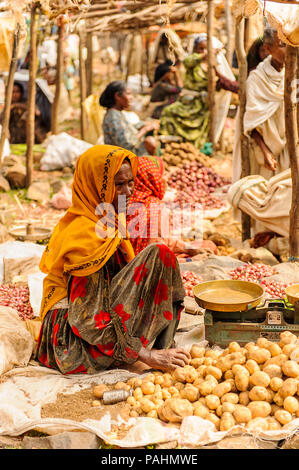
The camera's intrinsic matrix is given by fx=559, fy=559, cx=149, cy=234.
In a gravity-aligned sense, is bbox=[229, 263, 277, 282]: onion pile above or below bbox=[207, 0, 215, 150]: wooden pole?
below

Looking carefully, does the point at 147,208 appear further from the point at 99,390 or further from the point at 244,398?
the point at 244,398

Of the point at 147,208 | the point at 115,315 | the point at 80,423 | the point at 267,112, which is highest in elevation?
the point at 267,112

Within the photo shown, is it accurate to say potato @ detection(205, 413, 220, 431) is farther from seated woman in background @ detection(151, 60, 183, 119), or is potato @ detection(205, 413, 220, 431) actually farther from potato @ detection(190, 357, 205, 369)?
seated woman in background @ detection(151, 60, 183, 119)

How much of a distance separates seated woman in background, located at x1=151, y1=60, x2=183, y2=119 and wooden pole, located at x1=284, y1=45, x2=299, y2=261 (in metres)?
7.15

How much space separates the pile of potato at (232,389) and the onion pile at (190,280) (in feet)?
4.10

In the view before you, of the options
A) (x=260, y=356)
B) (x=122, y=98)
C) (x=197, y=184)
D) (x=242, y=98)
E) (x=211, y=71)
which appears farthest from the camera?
(x=211, y=71)

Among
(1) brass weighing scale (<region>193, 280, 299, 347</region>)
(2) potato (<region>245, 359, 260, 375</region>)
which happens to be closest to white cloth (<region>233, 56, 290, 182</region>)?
(1) brass weighing scale (<region>193, 280, 299, 347</region>)

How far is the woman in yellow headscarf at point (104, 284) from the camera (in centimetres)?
285

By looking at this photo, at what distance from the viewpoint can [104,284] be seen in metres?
2.89

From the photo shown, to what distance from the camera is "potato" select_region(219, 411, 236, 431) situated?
2.41m

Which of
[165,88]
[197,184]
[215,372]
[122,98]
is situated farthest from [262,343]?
[165,88]

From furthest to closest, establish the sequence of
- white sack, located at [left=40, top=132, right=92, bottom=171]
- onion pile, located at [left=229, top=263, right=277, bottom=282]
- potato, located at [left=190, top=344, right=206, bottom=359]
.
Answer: white sack, located at [left=40, top=132, right=92, bottom=171] → onion pile, located at [left=229, top=263, right=277, bottom=282] → potato, located at [left=190, top=344, right=206, bottom=359]

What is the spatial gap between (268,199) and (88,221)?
2574mm

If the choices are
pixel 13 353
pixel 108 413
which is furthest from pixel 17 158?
pixel 108 413
